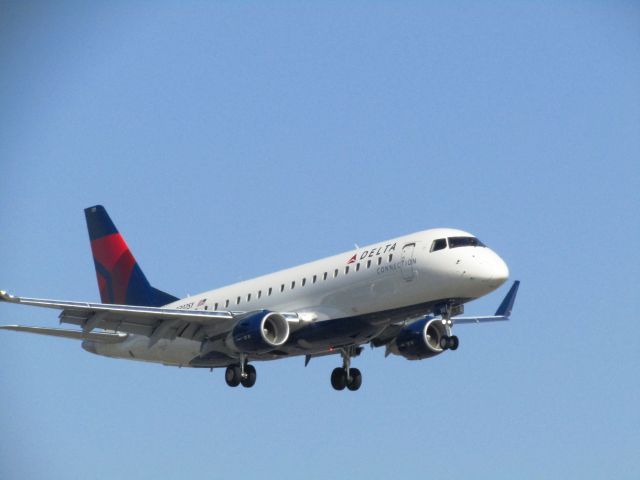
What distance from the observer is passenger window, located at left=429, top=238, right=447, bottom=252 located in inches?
1965

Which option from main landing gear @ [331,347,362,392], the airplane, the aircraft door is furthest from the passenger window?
main landing gear @ [331,347,362,392]

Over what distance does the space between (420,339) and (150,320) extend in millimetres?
11266

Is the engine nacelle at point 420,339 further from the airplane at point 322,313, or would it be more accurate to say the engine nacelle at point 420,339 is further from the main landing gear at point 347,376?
the main landing gear at point 347,376

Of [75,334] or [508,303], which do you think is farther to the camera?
[508,303]

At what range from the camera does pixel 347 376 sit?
56.7 metres

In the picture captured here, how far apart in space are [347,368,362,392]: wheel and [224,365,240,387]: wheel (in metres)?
5.02

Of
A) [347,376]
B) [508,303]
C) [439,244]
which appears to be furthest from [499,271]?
[508,303]

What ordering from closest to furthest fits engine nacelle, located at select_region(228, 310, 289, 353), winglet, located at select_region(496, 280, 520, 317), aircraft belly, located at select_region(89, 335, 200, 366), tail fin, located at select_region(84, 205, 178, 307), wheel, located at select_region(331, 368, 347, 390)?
engine nacelle, located at select_region(228, 310, 289, 353), aircraft belly, located at select_region(89, 335, 200, 366), wheel, located at select_region(331, 368, 347, 390), winglet, located at select_region(496, 280, 520, 317), tail fin, located at select_region(84, 205, 178, 307)

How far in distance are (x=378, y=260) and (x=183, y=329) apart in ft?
29.7

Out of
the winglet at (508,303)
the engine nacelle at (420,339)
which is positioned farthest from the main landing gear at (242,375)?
the winglet at (508,303)

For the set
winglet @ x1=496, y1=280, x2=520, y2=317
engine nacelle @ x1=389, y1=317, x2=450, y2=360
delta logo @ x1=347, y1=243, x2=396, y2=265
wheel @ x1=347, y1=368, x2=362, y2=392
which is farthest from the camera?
winglet @ x1=496, y1=280, x2=520, y2=317

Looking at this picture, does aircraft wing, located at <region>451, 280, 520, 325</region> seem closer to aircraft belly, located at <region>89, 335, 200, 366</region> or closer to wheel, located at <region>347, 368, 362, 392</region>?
wheel, located at <region>347, 368, 362, 392</region>

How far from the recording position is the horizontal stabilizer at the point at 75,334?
53047 millimetres

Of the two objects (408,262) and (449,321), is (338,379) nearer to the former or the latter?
(449,321)
